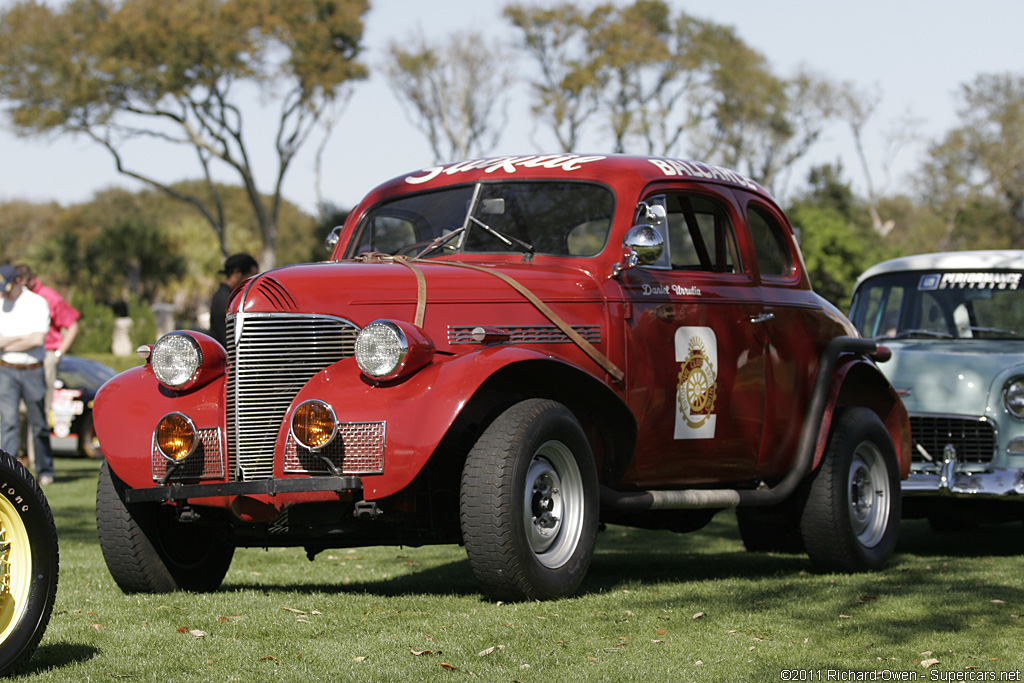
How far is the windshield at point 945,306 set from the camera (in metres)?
9.25

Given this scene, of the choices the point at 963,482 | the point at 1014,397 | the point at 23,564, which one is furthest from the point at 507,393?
the point at 1014,397

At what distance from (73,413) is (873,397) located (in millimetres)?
12502

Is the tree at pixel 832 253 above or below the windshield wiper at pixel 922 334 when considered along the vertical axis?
above

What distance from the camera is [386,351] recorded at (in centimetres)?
514

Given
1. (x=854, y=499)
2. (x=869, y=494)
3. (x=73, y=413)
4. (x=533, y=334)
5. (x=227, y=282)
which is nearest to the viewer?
(x=533, y=334)

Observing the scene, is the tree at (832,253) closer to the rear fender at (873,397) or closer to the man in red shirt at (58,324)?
the man in red shirt at (58,324)

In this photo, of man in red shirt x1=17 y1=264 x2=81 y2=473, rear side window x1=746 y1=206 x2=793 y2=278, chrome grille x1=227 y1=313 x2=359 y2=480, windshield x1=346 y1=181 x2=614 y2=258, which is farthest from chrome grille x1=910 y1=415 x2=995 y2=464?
man in red shirt x1=17 y1=264 x2=81 y2=473

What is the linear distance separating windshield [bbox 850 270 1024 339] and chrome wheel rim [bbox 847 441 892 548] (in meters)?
2.10

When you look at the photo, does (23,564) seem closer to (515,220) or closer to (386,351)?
(386,351)

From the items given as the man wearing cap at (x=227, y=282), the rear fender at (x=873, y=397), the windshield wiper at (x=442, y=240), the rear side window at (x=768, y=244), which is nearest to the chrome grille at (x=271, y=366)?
the windshield wiper at (x=442, y=240)

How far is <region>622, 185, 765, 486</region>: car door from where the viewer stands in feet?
20.4

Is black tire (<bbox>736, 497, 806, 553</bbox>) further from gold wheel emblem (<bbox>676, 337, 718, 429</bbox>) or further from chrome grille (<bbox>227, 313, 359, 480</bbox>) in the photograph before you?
chrome grille (<bbox>227, 313, 359, 480</bbox>)

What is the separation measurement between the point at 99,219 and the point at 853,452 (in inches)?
2845

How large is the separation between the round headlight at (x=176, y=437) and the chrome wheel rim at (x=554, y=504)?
4.84ft
